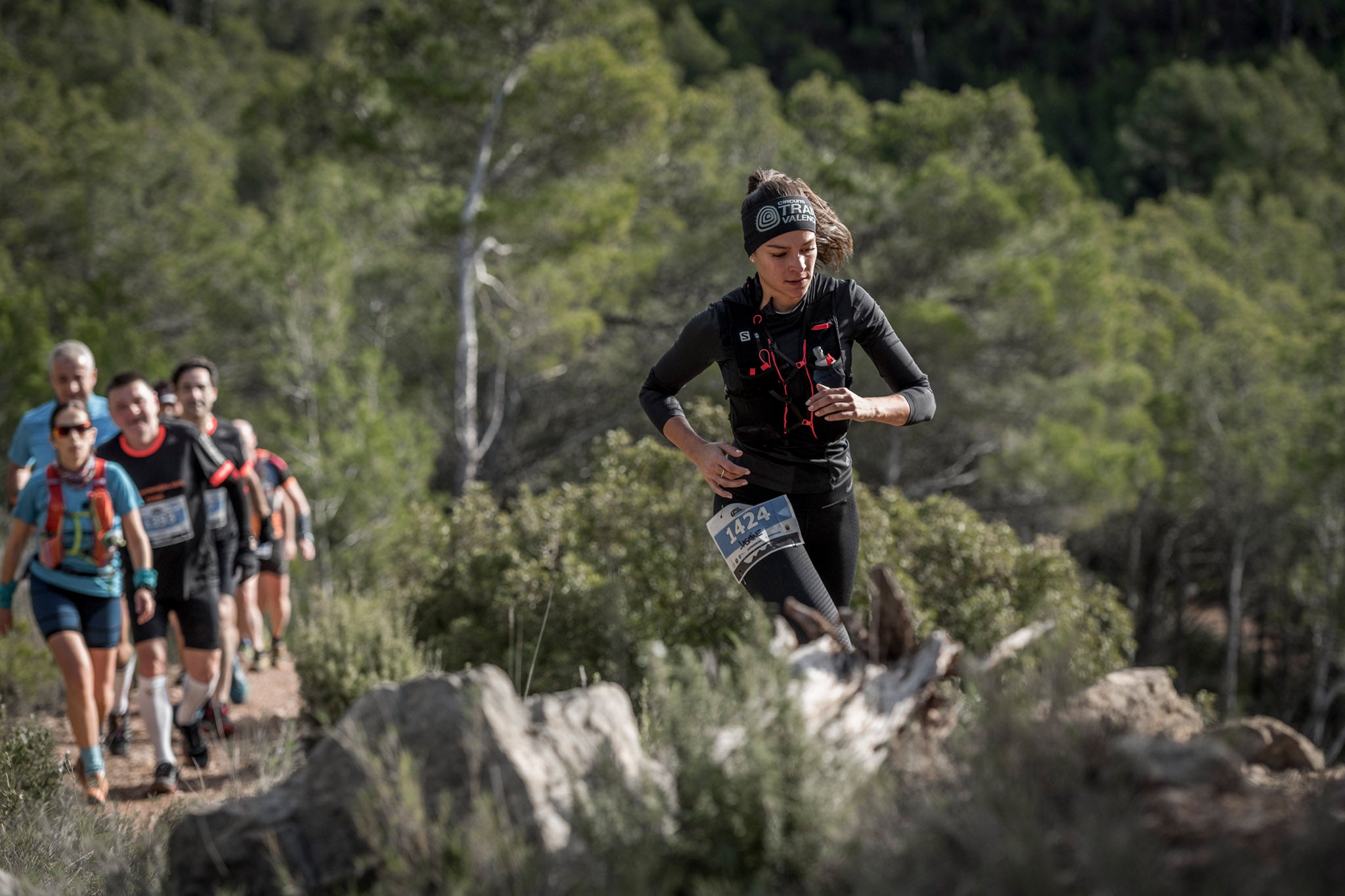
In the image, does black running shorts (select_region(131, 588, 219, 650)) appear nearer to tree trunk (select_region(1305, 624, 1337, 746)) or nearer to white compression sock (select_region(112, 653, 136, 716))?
white compression sock (select_region(112, 653, 136, 716))

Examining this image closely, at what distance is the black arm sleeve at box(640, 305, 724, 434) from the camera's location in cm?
321

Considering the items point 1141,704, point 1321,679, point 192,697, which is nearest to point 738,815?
point 1141,704

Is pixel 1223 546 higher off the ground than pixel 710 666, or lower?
lower

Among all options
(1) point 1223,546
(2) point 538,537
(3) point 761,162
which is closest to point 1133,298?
(1) point 1223,546

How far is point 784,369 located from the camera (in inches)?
123

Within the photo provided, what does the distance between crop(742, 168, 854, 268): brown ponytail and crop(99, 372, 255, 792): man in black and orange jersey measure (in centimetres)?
297

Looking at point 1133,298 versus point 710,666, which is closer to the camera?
point 710,666

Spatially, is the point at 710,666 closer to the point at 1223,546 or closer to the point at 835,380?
the point at 835,380

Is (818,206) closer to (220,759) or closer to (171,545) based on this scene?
(171,545)

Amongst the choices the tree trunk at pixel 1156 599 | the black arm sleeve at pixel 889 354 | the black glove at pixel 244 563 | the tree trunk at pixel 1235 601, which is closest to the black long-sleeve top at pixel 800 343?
the black arm sleeve at pixel 889 354

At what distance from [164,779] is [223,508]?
49.1 inches

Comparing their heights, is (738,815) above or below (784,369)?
below

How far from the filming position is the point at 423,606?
6.47 metres

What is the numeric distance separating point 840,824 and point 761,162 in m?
19.1
